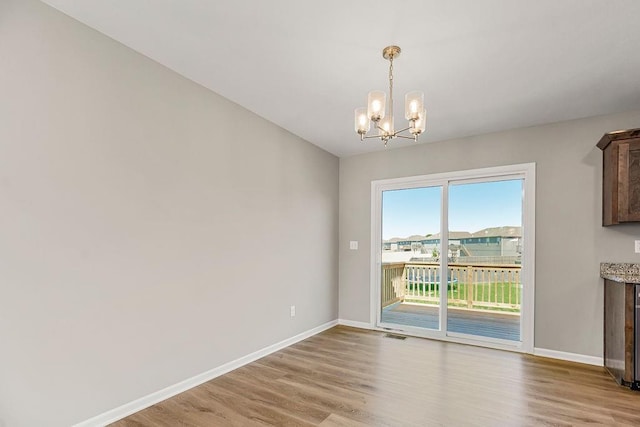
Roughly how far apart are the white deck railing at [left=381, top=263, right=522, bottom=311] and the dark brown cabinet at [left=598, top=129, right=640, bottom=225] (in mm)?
1161

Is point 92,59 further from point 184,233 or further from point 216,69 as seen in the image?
point 184,233

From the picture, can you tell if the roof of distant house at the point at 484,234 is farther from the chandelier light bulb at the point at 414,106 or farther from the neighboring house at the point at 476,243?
the chandelier light bulb at the point at 414,106

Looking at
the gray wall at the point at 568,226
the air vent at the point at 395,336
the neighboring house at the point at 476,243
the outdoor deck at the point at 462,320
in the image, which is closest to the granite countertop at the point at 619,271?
the gray wall at the point at 568,226

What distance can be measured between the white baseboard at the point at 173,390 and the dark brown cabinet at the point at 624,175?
12.0ft

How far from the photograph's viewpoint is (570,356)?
3.49m

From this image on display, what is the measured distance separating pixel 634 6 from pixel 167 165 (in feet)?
10.7

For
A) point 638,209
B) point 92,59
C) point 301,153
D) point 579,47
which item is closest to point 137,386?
point 92,59

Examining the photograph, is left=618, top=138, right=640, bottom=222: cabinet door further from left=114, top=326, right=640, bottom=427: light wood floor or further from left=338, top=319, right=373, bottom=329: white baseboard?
left=338, top=319, right=373, bottom=329: white baseboard

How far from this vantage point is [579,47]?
2.30 metres

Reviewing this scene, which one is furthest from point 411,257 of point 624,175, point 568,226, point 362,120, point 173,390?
point 173,390

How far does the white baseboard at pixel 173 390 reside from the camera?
2214 millimetres

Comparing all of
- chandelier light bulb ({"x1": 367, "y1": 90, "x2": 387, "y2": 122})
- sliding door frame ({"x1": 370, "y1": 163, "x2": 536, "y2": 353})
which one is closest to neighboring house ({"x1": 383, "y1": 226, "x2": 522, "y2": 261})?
sliding door frame ({"x1": 370, "y1": 163, "x2": 536, "y2": 353})

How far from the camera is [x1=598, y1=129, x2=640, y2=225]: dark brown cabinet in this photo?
301cm

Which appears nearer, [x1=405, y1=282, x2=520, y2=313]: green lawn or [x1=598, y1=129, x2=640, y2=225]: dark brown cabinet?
[x1=598, y1=129, x2=640, y2=225]: dark brown cabinet
